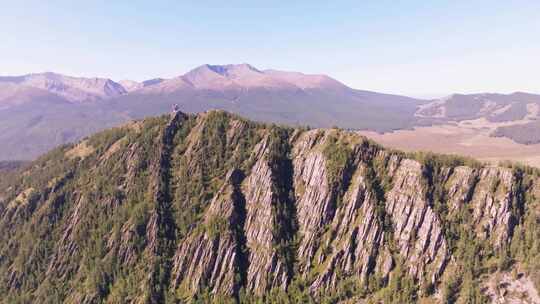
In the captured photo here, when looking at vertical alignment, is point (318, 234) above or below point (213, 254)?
above

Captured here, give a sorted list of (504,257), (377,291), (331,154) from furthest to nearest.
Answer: (331,154) → (377,291) → (504,257)

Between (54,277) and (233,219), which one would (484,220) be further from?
(54,277)

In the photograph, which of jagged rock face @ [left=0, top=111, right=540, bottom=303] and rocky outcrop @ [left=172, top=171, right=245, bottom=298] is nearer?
jagged rock face @ [left=0, top=111, right=540, bottom=303]

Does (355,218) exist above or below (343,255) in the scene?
above

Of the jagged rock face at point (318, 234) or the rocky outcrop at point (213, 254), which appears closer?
the jagged rock face at point (318, 234)

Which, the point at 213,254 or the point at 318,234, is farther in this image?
the point at 213,254

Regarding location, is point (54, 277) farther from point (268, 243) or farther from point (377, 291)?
point (377, 291)

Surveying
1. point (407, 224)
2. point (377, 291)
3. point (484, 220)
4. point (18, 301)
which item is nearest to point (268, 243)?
point (377, 291)

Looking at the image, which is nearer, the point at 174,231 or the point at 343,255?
the point at 343,255

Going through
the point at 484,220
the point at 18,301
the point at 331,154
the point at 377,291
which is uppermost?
the point at 331,154

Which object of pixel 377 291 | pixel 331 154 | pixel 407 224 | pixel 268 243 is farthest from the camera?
pixel 331 154
